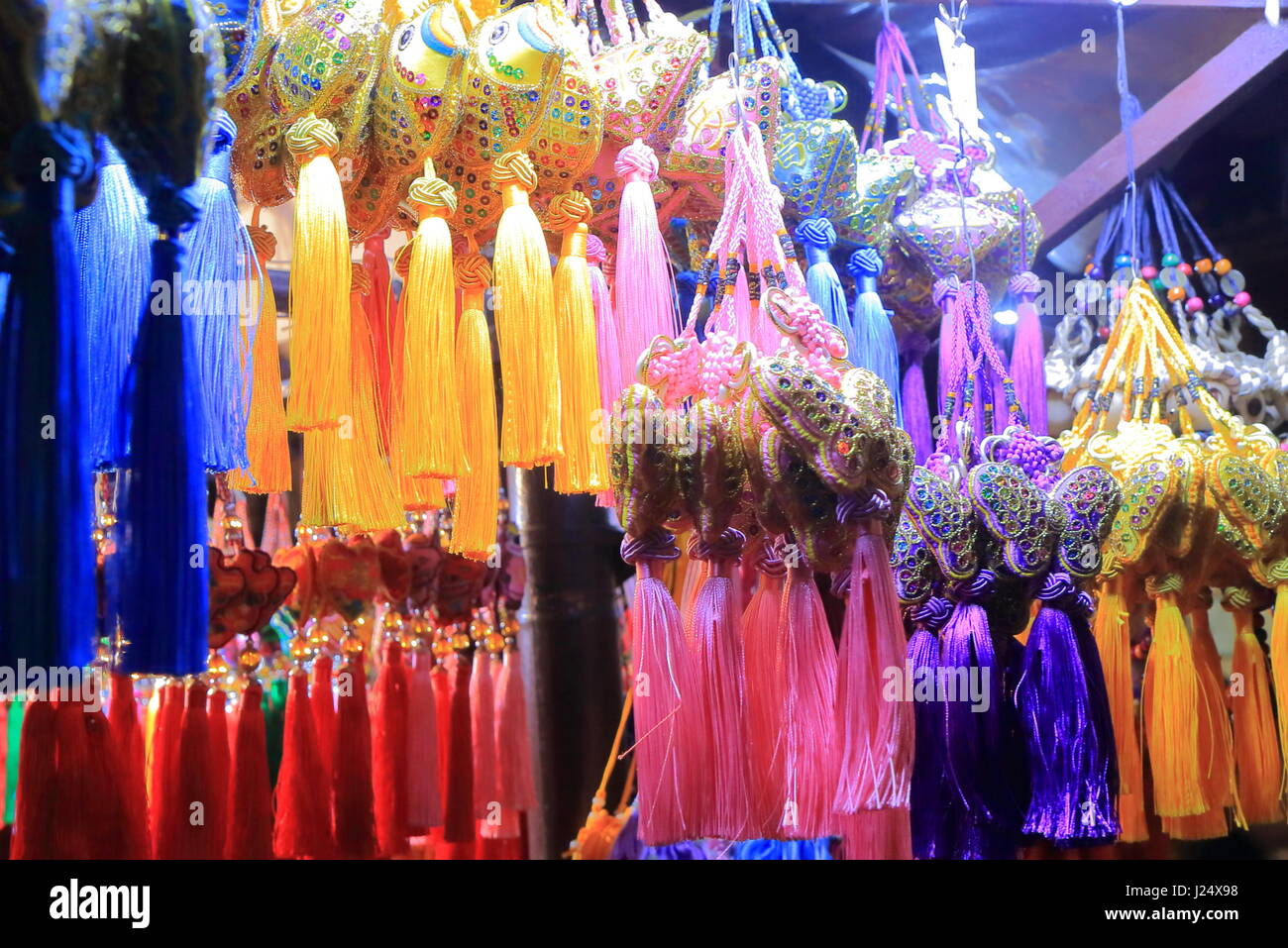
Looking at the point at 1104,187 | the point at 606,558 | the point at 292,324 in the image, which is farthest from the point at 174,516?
the point at 1104,187

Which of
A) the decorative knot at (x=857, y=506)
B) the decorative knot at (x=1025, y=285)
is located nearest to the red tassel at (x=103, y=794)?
the decorative knot at (x=857, y=506)

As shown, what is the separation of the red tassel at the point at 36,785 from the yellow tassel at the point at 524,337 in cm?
62

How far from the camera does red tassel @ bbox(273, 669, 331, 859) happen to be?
1.95m

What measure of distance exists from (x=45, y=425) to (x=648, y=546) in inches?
26.2

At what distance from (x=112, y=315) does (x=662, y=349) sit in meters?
0.59

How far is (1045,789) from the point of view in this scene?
1704 millimetres

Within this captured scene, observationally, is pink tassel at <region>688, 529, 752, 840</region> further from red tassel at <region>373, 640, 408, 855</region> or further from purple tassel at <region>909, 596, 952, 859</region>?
red tassel at <region>373, 640, 408, 855</region>

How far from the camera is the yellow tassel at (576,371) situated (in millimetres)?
1665

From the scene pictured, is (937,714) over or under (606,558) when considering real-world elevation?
under

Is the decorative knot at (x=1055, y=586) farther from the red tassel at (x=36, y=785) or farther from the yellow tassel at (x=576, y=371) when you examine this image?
the red tassel at (x=36, y=785)

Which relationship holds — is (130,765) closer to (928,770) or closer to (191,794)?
(191,794)

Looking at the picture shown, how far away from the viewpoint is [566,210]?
5.66 feet

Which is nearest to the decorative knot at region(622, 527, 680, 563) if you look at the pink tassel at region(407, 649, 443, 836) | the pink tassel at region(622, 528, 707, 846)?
the pink tassel at region(622, 528, 707, 846)

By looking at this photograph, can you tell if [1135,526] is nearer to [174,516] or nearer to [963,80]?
[963,80]
